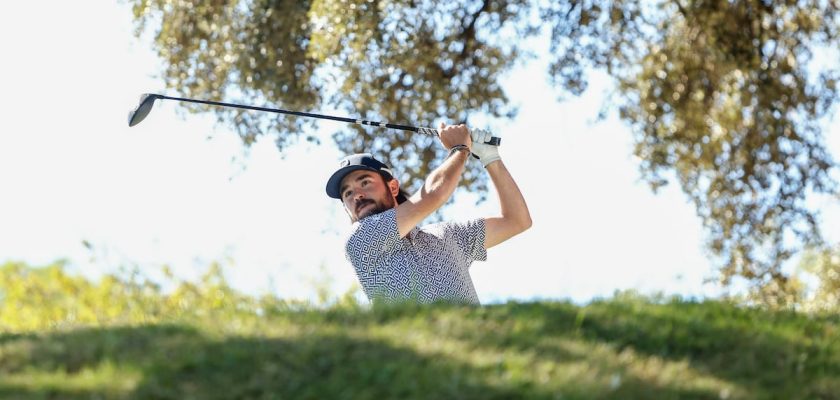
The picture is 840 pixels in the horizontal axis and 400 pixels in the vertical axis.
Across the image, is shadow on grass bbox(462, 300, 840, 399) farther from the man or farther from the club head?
the club head

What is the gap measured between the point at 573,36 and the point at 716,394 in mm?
8589

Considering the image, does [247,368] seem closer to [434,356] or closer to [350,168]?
[434,356]

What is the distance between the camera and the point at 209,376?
418 cm

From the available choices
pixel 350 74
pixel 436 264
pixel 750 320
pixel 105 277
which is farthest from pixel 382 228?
pixel 350 74

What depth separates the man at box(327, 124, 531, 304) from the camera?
602 cm

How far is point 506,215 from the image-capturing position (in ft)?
22.0

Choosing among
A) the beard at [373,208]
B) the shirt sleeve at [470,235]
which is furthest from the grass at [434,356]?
the beard at [373,208]

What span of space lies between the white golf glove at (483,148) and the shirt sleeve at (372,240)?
3.50 feet

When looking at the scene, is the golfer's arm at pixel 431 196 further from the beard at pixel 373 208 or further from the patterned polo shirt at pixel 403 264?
the beard at pixel 373 208

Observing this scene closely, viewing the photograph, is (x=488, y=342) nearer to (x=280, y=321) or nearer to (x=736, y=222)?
(x=280, y=321)

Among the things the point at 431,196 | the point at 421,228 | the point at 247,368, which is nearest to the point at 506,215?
the point at 421,228

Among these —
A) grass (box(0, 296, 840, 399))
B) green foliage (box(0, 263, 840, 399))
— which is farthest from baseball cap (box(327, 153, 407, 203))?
grass (box(0, 296, 840, 399))

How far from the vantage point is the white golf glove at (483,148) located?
272 inches

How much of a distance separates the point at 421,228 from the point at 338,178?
1.80 feet
